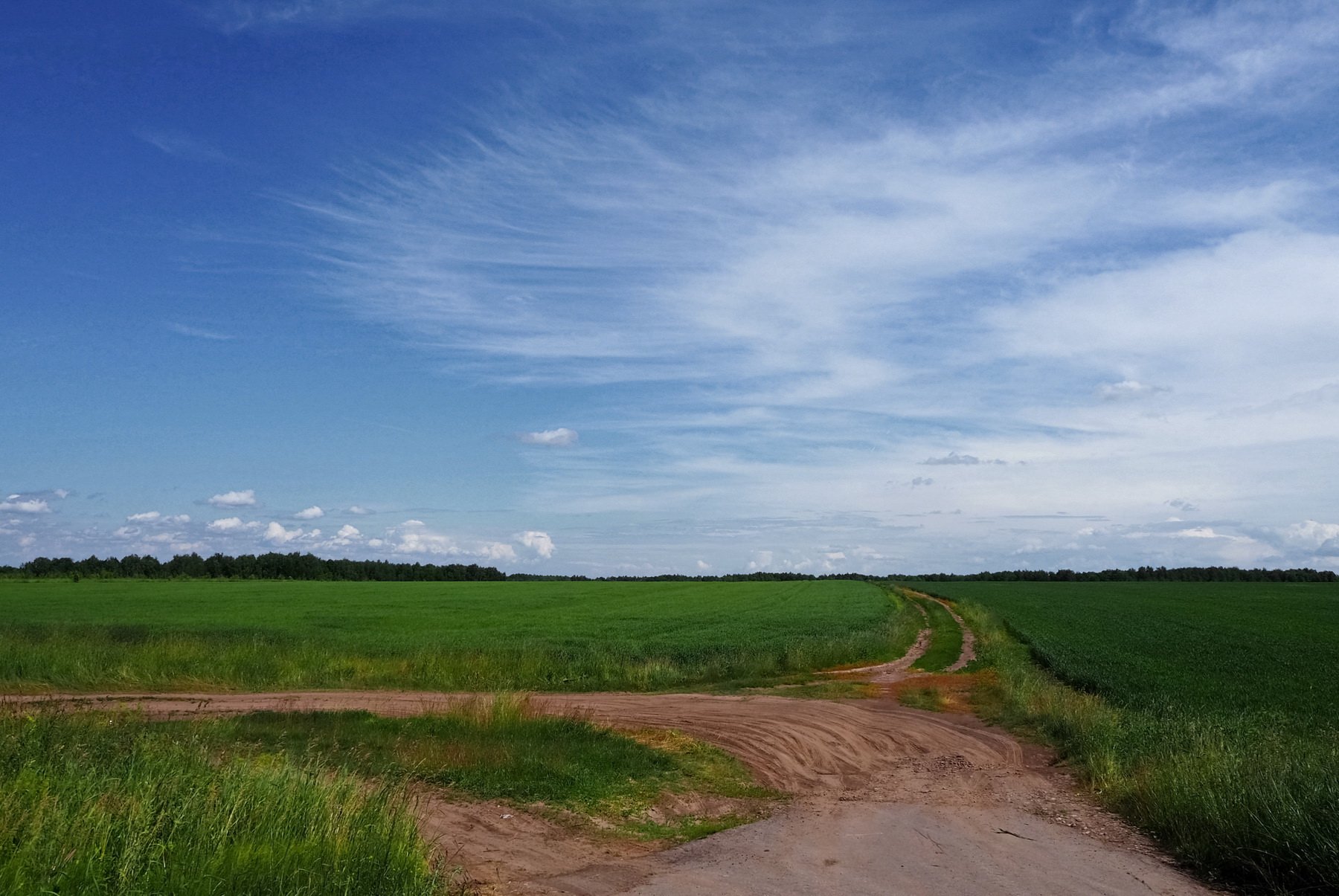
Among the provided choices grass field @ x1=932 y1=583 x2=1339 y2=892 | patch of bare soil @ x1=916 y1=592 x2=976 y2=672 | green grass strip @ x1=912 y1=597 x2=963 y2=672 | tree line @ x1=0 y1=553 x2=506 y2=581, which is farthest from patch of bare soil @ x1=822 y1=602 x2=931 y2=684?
tree line @ x1=0 y1=553 x2=506 y2=581

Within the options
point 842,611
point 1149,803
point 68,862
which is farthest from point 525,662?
point 842,611

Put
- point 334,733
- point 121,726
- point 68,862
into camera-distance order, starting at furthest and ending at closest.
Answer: point 334,733 → point 121,726 → point 68,862

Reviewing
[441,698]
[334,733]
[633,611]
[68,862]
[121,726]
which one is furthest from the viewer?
[633,611]

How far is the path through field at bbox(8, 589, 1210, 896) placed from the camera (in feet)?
27.0

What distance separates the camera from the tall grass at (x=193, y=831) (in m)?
5.40

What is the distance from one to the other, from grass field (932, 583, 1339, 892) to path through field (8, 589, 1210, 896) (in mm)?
625

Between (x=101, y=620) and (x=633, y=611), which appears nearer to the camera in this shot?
(x=101, y=620)

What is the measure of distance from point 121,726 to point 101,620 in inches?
1157

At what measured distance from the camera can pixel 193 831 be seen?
20.1ft

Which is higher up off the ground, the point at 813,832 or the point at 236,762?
the point at 236,762

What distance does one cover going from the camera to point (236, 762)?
7.95 metres

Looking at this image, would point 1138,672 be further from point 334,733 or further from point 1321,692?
point 334,733

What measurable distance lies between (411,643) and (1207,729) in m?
23.7

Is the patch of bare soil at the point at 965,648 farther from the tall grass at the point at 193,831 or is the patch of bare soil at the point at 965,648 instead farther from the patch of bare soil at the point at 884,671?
the tall grass at the point at 193,831
